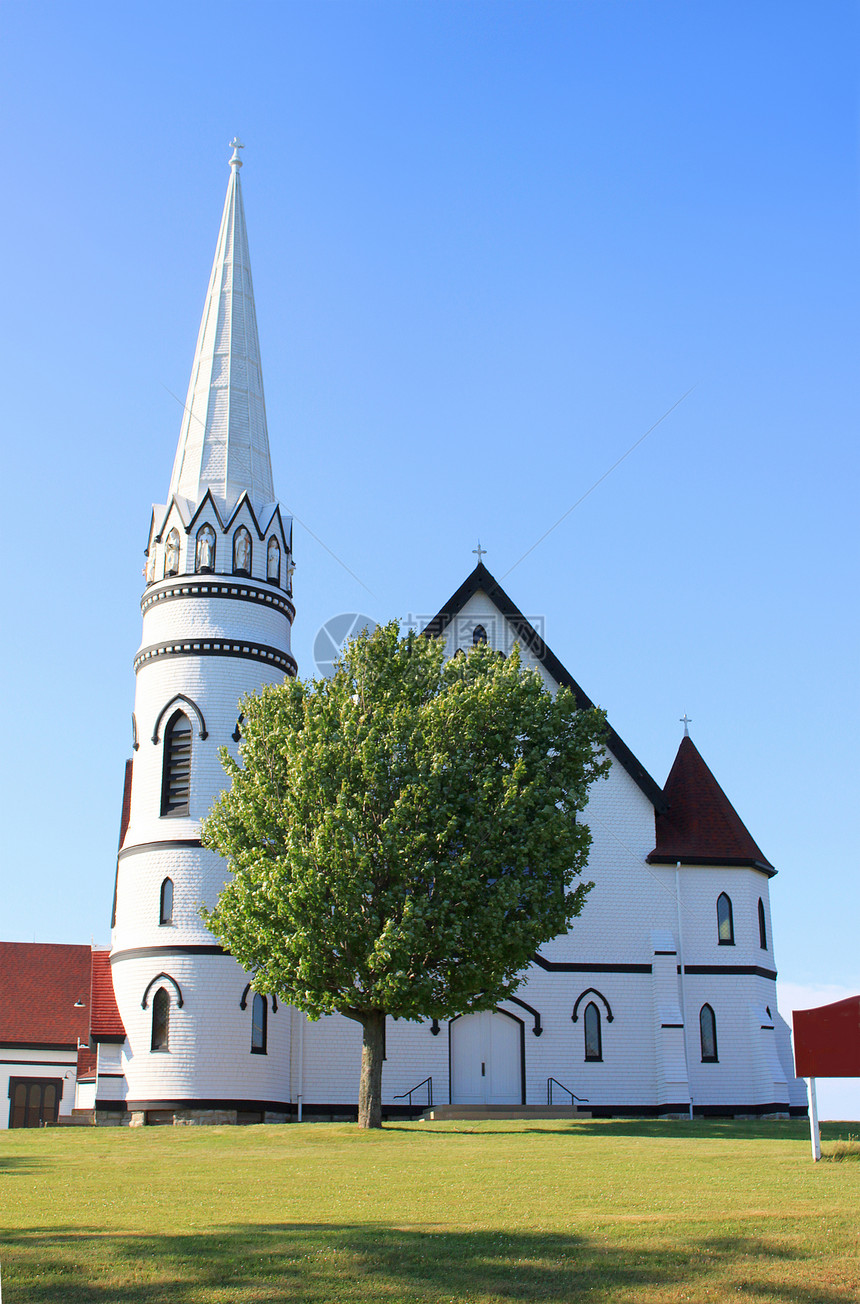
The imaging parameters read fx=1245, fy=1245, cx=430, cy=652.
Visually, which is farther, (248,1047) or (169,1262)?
(248,1047)

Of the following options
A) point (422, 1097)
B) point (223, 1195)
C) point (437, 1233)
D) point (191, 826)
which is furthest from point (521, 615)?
point (437, 1233)

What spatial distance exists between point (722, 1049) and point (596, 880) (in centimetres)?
638

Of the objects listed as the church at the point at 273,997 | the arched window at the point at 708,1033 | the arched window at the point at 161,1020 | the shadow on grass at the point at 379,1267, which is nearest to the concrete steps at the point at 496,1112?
the church at the point at 273,997

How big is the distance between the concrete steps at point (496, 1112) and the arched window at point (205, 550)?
17.0 metres

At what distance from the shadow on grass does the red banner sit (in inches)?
291

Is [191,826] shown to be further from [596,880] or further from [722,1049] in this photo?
[722,1049]

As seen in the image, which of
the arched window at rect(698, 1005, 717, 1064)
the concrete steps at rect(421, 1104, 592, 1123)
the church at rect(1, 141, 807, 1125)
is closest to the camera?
the concrete steps at rect(421, 1104, 592, 1123)

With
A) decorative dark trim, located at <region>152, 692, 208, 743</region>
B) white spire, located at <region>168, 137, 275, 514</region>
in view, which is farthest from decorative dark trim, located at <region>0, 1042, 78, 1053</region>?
white spire, located at <region>168, 137, 275, 514</region>

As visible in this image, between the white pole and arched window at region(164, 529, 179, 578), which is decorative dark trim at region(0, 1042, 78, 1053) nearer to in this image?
arched window at region(164, 529, 179, 578)

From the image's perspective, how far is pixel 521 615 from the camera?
40625mm

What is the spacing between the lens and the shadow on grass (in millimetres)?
10391

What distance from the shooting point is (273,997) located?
3584 cm

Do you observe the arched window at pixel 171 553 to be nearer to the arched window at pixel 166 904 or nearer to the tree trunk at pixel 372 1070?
the arched window at pixel 166 904

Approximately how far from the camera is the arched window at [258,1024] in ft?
115
